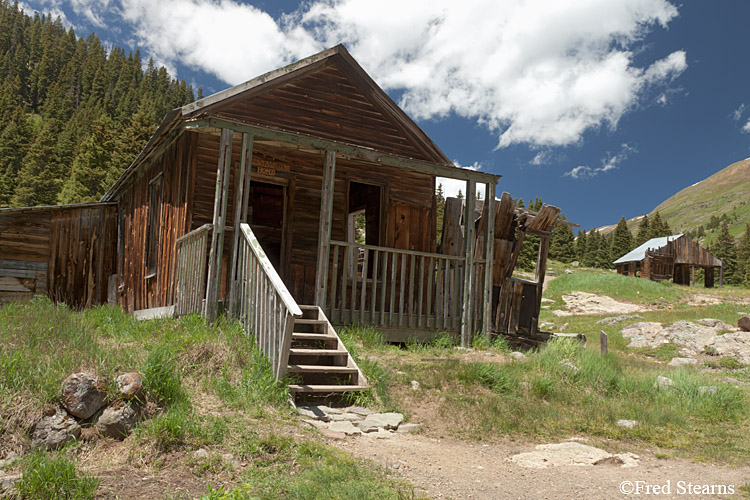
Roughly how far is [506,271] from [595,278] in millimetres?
27361

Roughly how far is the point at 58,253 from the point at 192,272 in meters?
8.57

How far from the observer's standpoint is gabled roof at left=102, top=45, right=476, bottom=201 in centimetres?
1115

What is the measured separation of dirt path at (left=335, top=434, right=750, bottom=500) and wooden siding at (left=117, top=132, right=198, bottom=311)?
6.25m

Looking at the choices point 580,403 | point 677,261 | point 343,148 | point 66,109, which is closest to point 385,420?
point 580,403

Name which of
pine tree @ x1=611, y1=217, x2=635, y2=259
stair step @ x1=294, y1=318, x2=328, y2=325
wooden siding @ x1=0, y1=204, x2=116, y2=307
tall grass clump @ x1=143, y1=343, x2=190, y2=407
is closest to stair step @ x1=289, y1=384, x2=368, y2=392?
tall grass clump @ x1=143, y1=343, x2=190, y2=407

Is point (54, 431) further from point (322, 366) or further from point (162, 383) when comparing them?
point (322, 366)

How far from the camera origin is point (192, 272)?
347 inches

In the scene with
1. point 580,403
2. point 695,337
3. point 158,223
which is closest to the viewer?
point 580,403

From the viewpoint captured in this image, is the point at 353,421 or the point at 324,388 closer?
the point at 353,421

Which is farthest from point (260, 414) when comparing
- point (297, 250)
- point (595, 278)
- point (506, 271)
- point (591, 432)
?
point (595, 278)

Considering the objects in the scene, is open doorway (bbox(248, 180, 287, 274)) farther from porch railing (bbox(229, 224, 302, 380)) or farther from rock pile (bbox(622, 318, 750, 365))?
rock pile (bbox(622, 318, 750, 365))

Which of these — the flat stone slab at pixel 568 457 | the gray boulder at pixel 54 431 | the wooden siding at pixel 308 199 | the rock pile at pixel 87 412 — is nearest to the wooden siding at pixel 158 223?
the wooden siding at pixel 308 199

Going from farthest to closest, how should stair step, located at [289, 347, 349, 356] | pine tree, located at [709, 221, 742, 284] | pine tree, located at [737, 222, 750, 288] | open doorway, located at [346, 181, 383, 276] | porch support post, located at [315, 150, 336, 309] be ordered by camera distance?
pine tree, located at [737, 222, 750, 288] < pine tree, located at [709, 221, 742, 284] < open doorway, located at [346, 181, 383, 276] < porch support post, located at [315, 150, 336, 309] < stair step, located at [289, 347, 349, 356]

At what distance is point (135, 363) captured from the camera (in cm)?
564
